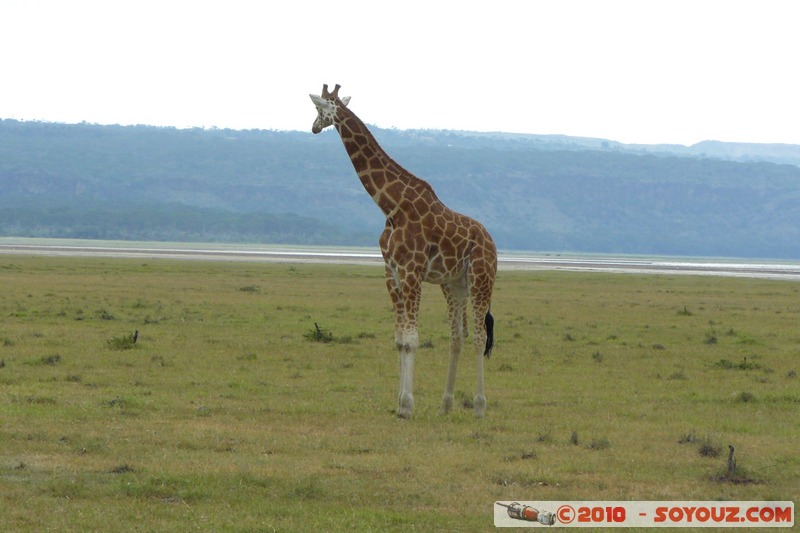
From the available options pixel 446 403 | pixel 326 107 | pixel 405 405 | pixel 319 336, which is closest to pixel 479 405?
pixel 446 403

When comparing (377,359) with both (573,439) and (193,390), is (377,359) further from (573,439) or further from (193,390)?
(573,439)

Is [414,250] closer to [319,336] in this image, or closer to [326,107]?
[326,107]

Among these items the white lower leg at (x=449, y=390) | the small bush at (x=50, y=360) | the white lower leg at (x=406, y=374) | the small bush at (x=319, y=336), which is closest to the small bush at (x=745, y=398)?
the white lower leg at (x=449, y=390)

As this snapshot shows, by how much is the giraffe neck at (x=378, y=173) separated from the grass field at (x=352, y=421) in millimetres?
2920

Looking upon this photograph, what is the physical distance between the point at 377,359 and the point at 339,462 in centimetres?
989

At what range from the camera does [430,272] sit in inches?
633

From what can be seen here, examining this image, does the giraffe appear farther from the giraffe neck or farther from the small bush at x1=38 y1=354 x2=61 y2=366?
the small bush at x1=38 y1=354 x2=61 y2=366

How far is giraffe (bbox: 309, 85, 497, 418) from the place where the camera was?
1571cm

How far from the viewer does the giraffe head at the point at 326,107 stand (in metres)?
16.3

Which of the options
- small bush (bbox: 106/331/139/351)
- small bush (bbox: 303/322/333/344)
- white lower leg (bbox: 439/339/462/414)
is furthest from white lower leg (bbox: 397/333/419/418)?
small bush (bbox: 303/322/333/344)

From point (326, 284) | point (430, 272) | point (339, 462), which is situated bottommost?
point (326, 284)

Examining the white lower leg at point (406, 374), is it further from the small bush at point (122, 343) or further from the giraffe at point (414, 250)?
the small bush at point (122, 343)

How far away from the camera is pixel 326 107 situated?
16.4 meters

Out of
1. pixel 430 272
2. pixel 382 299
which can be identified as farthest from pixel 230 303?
pixel 430 272
